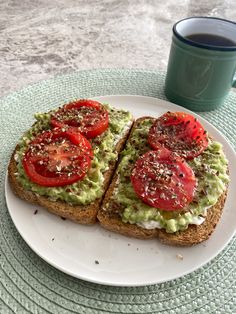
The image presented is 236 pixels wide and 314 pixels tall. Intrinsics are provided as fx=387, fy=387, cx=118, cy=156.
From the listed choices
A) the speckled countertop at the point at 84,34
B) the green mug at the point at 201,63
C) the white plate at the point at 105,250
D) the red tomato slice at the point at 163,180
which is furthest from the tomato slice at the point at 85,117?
the speckled countertop at the point at 84,34

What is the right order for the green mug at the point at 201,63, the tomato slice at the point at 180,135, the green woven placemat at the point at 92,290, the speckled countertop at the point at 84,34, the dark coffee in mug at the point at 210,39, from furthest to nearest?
the speckled countertop at the point at 84,34 < the dark coffee in mug at the point at 210,39 < the green mug at the point at 201,63 < the tomato slice at the point at 180,135 < the green woven placemat at the point at 92,290

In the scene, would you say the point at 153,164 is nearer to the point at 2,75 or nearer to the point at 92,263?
the point at 92,263

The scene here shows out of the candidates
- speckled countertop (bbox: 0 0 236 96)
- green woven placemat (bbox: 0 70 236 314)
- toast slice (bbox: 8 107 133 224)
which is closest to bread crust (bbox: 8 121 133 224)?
toast slice (bbox: 8 107 133 224)

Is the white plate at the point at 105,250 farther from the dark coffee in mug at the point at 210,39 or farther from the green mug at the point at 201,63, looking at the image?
the dark coffee in mug at the point at 210,39

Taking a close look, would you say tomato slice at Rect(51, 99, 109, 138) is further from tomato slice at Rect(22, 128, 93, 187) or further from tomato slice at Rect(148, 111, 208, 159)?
tomato slice at Rect(148, 111, 208, 159)

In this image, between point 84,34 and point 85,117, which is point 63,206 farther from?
point 84,34

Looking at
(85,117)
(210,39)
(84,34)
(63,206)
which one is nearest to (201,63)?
(210,39)
